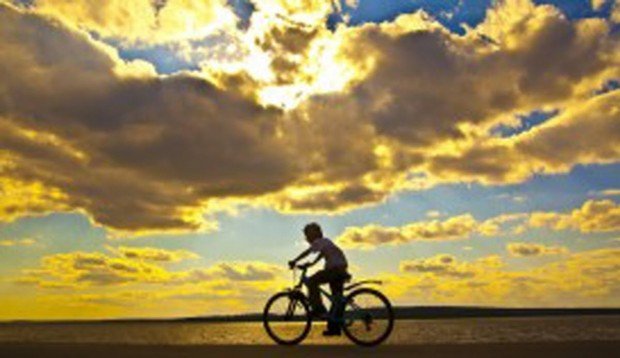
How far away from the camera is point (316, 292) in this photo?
60.7 ft

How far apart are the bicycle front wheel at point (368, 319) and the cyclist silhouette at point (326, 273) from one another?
26 cm

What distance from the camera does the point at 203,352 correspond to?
14.7m

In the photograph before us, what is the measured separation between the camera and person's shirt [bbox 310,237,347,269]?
1805cm

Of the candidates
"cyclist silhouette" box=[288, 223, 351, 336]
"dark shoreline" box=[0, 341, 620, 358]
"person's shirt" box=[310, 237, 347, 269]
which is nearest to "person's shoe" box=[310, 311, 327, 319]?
"cyclist silhouette" box=[288, 223, 351, 336]

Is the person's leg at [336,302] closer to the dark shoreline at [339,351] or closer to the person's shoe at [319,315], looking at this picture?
the person's shoe at [319,315]

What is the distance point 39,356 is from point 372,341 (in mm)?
→ 7526

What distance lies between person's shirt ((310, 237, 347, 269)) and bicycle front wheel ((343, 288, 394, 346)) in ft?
2.81

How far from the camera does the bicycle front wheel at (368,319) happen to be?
17.8 m

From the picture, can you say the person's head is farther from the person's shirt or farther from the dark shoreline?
the dark shoreline

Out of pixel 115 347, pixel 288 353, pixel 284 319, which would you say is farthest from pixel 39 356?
pixel 284 319

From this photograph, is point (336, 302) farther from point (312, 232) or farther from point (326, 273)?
point (312, 232)

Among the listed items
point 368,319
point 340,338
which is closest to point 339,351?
point 368,319

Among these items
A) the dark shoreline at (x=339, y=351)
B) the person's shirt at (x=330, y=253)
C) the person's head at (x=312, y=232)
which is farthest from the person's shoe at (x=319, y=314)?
the dark shoreline at (x=339, y=351)

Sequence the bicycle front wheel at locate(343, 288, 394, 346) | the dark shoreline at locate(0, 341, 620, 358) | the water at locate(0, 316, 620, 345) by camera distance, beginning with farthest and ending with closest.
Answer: the water at locate(0, 316, 620, 345) → the bicycle front wheel at locate(343, 288, 394, 346) → the dark shoreline at locate(0, 341, 620, 358)
